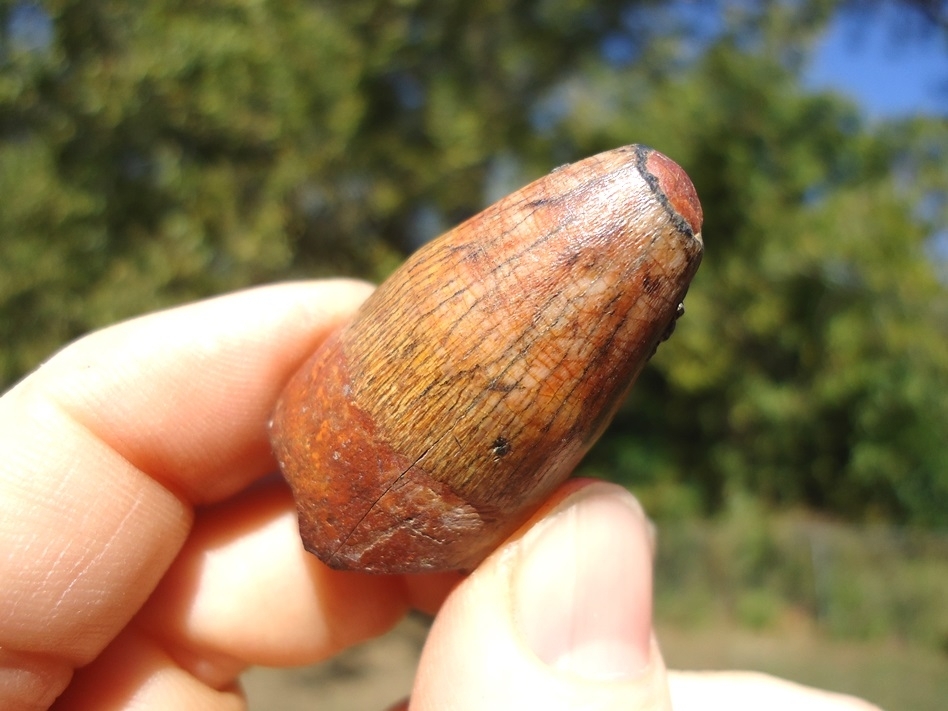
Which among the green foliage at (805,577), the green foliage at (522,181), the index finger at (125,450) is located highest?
the index finger at (125,450)

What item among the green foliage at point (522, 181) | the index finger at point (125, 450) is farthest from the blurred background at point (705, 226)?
the index finger at point (125, 450)

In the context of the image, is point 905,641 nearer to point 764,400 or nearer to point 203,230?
point 764,400

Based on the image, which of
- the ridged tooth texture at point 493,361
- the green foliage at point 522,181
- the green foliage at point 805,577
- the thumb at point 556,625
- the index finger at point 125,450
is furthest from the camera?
the green foliage at point 805,577

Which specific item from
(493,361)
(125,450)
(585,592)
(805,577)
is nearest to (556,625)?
(585,592)

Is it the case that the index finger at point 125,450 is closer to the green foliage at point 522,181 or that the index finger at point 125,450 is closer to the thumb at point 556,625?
the thumb at point 556,625

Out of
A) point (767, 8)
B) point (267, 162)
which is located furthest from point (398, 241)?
point (767, 8)

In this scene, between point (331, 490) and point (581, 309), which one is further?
point (331, 490)
